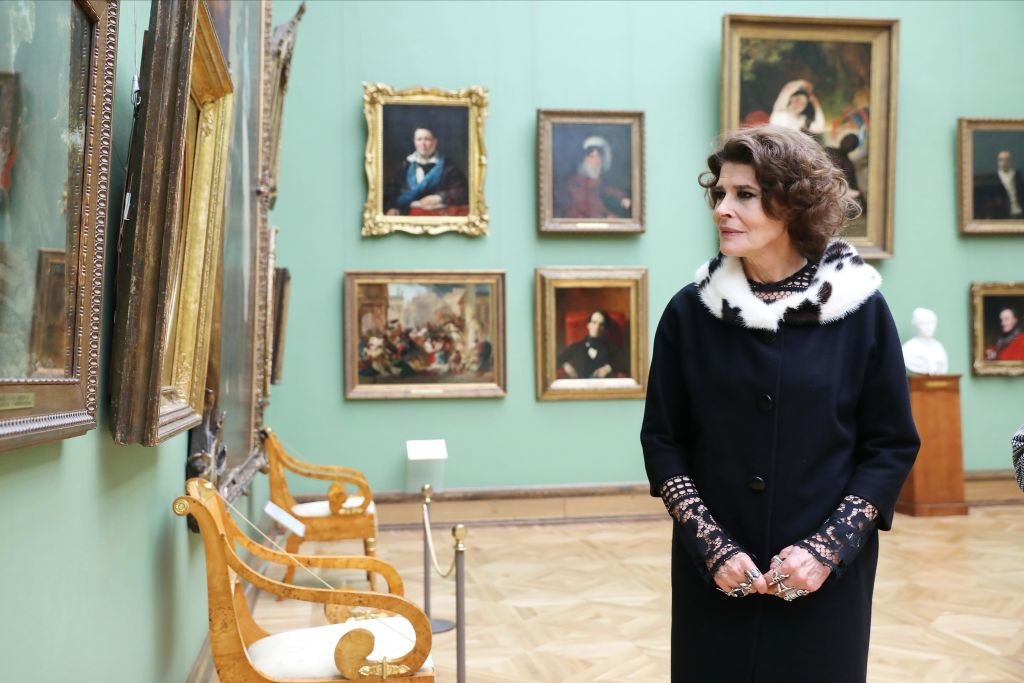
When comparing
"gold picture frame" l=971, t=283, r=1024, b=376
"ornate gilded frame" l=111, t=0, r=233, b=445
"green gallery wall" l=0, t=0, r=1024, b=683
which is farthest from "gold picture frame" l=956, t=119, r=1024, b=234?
"ornate gilded frame" l=111, t=0, r=233, b=445

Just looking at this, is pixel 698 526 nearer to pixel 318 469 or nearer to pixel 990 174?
pixel 318 469

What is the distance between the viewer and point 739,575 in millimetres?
2627

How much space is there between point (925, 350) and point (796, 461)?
1048 cm

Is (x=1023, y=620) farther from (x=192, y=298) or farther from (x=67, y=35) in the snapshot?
(x=67, y=35)

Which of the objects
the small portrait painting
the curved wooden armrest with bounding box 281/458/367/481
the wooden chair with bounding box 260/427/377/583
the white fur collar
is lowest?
the wooden chair with bounding box 260/427/377/583

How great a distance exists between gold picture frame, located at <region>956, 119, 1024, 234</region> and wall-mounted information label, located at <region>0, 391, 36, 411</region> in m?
12.5

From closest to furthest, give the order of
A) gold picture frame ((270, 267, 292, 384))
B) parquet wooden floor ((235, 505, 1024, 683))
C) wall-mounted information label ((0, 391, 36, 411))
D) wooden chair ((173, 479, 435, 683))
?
wall-mounted information label ((0, 391, 36, 411)), wooden chair ((173, 479, 435, 683)), parquet wooden floor ((235, 505, 1024, 683)), gold picture frame ((270, 267, 292, 384))

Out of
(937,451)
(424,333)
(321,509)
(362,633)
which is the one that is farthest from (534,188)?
(362,633)

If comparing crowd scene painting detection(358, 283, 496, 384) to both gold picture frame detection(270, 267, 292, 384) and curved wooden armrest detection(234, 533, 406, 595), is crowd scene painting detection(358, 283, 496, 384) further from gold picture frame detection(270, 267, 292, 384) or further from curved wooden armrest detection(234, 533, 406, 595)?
curved wooden armrest detection(234, 533, 406, 595)

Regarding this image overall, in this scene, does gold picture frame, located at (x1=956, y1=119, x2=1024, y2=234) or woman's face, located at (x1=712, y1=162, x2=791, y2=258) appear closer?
woman's face, located at (x1=712, y1=162, x2=791, y2=258)

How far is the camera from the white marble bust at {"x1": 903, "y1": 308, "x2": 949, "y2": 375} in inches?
483

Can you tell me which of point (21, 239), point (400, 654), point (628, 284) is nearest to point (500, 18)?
point (628, 284)

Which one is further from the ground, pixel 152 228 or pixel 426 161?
pixel 426 161

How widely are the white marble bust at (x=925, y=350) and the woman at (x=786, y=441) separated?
33.4 feet
